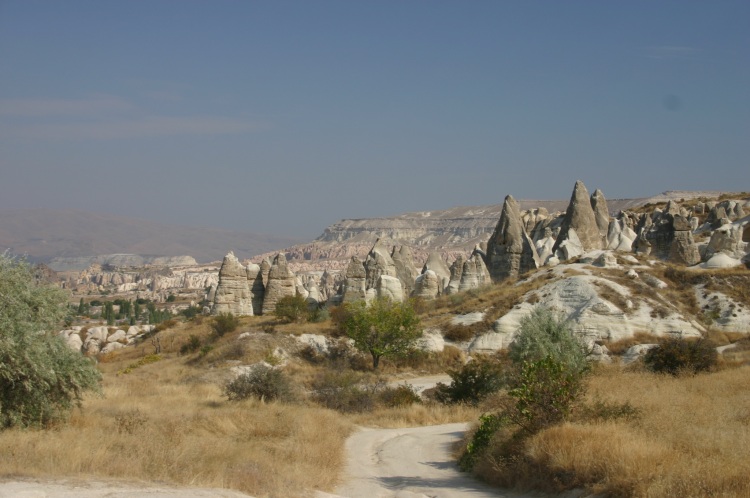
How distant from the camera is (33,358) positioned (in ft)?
36.3

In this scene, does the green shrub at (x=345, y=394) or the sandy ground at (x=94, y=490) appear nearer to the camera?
the sandy ground at (x=94, y=490)

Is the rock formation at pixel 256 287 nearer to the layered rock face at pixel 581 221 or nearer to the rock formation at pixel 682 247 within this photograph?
the layered rock face at pixel 581 221

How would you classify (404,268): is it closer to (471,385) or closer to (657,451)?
(471,385)

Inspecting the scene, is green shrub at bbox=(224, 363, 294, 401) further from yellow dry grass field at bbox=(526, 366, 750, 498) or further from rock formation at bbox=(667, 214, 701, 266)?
rock formation at bbox=(667, 214, 701, 266)

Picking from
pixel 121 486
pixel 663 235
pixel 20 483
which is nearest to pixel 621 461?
pixel 121 486

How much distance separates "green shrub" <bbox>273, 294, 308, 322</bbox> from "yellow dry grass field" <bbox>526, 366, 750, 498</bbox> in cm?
2310

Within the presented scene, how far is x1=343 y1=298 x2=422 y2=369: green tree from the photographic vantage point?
90.3 ft

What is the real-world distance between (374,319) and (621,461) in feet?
65.7

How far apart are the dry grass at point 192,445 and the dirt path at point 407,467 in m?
0.35

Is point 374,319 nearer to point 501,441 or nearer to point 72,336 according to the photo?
point 501,441

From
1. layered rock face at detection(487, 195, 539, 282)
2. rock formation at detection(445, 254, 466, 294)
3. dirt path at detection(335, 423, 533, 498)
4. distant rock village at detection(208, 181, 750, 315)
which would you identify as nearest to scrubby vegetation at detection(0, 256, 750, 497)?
dirt path at detection(335, 423, 533, 498)

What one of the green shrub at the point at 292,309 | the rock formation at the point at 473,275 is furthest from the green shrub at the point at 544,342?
the rock formation at the point at 473,275

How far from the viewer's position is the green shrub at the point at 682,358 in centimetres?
1792

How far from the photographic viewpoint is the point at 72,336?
46875mm
